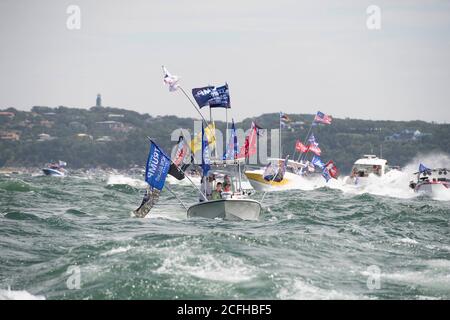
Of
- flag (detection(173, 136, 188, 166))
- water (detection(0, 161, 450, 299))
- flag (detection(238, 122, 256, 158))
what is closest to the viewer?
water (detection(0, 161, 450, 299))

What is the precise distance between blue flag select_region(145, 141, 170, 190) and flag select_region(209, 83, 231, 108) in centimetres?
365

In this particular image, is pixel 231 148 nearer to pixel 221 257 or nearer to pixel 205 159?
pixel 205 159

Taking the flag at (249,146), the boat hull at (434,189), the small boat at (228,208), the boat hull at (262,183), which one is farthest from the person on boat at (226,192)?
the boat hull at (262,183)

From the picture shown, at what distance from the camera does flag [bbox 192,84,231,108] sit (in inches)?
1217

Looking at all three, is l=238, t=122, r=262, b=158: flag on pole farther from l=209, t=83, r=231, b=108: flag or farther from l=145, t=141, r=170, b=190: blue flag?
l=145, t=141, r=170, b=190: blue flag

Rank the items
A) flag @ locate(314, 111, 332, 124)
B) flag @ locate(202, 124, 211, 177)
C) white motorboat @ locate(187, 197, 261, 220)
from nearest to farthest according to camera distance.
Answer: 1. white motorboat @ locate(187, 197, 261, 220)
2. flag @ locate(202, 124, 211, 177)
3. flag @ locate(314, 111, 332, 124)

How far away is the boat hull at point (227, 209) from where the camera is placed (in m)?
29.1

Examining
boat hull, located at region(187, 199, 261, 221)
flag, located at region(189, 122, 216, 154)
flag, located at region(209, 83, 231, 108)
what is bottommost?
boat hull, located at region(187, 199, 261, 221)

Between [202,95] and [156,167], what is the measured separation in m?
3.89

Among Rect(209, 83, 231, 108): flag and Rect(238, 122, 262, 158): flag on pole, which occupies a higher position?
Rect(209, 83, 231, 108): flag

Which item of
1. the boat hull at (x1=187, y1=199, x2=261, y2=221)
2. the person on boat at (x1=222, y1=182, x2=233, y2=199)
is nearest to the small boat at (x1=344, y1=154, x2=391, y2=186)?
the person on boat at (x1=222, y1=182, x2=233, y2=199)

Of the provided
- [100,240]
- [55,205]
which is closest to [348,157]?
[55,205]

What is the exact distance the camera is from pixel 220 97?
31.2m

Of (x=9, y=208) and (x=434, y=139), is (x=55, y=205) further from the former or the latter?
(x=434, y=139)
